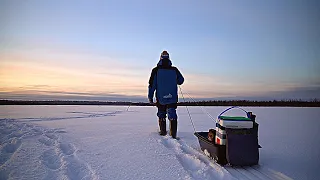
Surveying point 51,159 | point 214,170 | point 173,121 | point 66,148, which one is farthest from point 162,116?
point 51,159

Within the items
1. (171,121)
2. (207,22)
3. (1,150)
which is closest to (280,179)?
(171,121)

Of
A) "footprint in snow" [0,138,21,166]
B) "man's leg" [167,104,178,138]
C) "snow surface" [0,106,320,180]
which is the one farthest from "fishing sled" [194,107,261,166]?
"footprint in snow" [0,138,21,166]

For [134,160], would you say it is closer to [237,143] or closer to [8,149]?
[237,143]

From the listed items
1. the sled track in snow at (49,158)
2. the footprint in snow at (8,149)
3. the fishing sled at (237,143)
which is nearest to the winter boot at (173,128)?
the fishing sled at (237,143)

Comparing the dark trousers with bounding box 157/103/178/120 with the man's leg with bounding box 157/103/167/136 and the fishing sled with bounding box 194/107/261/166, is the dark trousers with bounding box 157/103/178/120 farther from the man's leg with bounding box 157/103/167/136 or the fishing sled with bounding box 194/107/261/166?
the fishing sled with bounding box 194/107/261/166

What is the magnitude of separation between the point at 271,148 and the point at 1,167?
4.12 metres

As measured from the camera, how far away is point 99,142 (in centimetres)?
390

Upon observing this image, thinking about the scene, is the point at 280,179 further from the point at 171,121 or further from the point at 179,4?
the point at 179,4

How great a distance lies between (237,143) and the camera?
8.57ft

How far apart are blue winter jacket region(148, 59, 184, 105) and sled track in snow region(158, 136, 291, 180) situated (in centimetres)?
163

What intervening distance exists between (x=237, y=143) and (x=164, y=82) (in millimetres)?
2405

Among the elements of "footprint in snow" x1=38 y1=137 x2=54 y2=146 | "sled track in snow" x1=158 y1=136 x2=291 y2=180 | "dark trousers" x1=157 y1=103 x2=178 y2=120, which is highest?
"dark trousers" x1=157 y1=103 x2=178 y2=120

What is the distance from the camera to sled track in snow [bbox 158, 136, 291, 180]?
2.38m

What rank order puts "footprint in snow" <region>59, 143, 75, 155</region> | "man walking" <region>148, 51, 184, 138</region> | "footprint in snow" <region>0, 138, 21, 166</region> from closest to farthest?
"footprint in snow" <region>0, 138, 21, 166</region>, "footprint in snow" <region>59, 143, 75, 155</region>, "man walking" <region>148, 51, 184, 138</region>
